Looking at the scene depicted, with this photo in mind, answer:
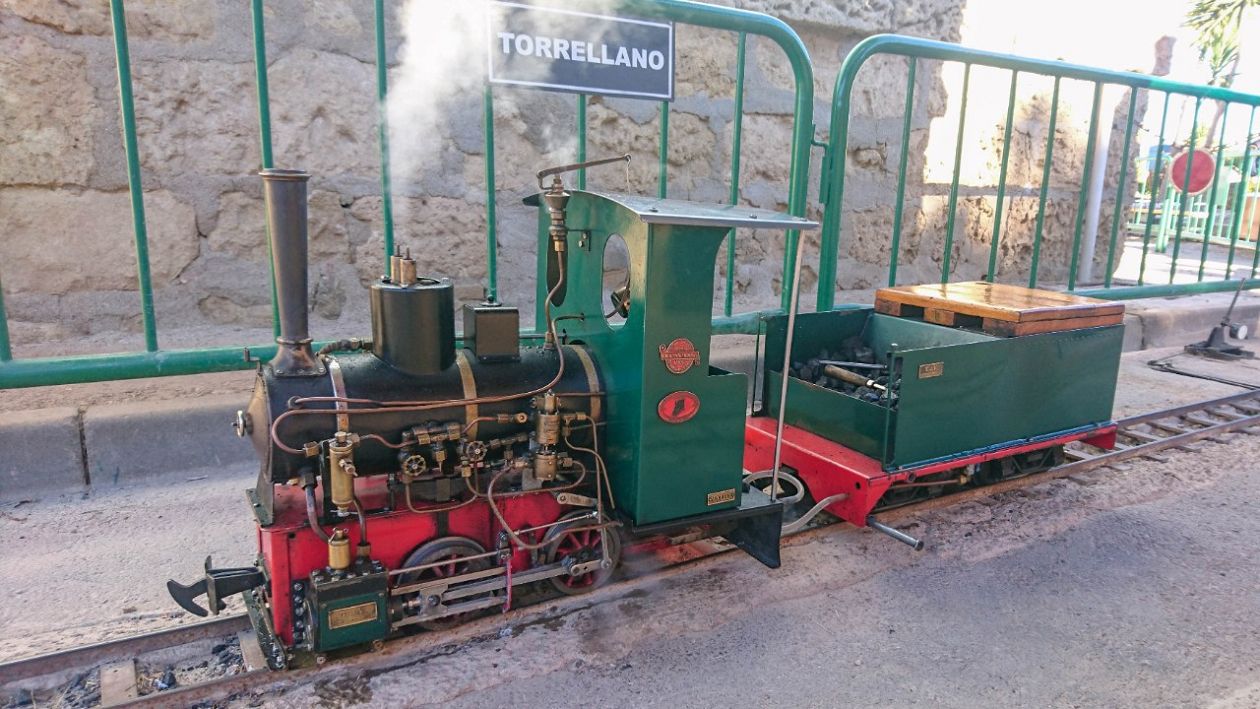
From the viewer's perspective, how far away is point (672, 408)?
2.26 metres

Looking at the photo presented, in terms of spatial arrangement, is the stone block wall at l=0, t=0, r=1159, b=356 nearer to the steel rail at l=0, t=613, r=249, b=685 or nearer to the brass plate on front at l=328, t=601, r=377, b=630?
the brass plate on front at l=328, t=601, r=377, b=630

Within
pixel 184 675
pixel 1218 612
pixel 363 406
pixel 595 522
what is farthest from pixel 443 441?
pixel 1218 612

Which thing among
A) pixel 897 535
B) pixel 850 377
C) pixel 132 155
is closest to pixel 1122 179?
pixel 850 377

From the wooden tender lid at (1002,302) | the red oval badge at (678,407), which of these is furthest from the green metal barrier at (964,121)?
the red oval badge at (678,407)

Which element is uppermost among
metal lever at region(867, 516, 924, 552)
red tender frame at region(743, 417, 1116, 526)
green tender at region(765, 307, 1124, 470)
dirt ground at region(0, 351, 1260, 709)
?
green tender at region(765, 307, 1124, 470)

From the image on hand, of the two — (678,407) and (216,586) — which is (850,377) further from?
(216,586)

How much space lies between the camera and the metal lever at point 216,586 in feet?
6.70

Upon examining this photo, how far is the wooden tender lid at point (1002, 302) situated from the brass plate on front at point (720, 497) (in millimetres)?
1437

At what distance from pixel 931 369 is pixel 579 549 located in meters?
1.43

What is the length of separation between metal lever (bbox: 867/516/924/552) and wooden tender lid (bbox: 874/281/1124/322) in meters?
0.97

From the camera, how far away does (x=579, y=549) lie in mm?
2383

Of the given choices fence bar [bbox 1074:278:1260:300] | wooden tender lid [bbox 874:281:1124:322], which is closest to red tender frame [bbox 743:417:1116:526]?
wooden tender lid [bbox 874:281:1124:322]

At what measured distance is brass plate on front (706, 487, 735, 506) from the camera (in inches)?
95.8

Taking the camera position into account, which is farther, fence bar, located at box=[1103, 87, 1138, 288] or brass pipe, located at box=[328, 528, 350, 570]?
fence bar, located at box=[1103, 87, 1138, 288]
